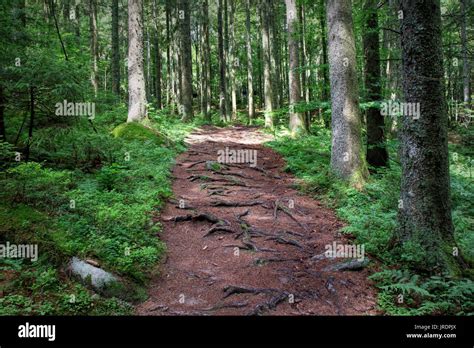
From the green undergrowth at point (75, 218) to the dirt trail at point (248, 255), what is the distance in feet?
1.57

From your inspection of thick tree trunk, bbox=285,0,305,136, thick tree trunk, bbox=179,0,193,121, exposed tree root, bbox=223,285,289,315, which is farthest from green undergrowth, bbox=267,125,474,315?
thick tree trunk, bbox=179,0,193,121

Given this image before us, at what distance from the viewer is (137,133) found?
40.3 ft

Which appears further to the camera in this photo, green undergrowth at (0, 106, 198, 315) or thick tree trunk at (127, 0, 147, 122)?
thick tree trunk at (127, 0, 147, 122)

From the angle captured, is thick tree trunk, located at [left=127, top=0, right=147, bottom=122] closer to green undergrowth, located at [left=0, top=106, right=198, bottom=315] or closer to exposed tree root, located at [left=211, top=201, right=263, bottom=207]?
green undergrowth, located at [left=0, top=106, right=198, bottom=315]

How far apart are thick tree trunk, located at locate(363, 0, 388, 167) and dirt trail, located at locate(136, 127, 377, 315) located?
3071 mm

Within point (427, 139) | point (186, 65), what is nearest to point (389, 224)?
point (427, 139)

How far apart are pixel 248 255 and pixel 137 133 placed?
7.99 metres

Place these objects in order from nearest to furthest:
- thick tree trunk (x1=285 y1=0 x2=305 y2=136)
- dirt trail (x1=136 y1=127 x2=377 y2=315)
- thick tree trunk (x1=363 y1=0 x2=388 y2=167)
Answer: dirt trail (x1=136 y1=127 x2=377 y2=315) < thick tree trunk (x1=363 y1=0 x2=388 y2=167) < thick tree trunk (x1=285 y1=0 x2=305 y2=136)

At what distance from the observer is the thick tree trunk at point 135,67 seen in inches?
506

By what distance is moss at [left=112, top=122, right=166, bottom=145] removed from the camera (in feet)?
39.9

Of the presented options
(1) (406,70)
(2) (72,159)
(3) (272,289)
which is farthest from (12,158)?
(1) (406,70)

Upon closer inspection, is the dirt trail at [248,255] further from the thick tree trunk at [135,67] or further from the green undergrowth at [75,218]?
the thick tree trunk at [135,67]

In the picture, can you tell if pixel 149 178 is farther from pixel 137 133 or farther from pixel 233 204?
pixel 137 133
